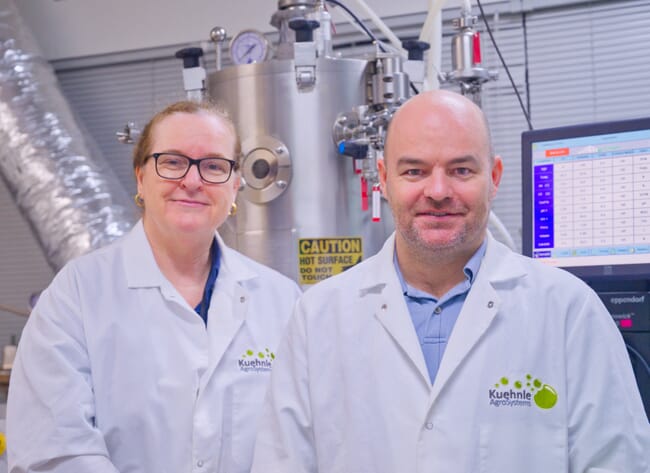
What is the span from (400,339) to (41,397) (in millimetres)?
620

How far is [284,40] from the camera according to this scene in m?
2.23

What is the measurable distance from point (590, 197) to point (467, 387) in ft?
2.17

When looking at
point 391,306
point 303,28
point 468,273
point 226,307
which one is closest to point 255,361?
point 226,307

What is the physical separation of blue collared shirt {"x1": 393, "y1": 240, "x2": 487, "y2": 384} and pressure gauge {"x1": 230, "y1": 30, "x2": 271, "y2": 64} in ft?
3.75

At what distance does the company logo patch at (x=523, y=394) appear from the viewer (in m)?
1.13

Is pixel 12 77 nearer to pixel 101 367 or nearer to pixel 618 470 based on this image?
pixel 101 367

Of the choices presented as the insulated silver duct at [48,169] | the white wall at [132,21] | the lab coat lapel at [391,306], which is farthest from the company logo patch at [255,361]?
the white wall at [132,21]

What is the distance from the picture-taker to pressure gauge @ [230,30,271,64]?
7.18 ft

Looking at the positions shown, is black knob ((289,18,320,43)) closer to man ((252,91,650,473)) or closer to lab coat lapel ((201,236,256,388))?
lab coat lapel ((201,236,256,388))

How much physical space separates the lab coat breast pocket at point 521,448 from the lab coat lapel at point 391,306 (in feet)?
0.40

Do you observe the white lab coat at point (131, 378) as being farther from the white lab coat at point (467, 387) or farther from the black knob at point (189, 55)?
the black knob at point (189, 55)

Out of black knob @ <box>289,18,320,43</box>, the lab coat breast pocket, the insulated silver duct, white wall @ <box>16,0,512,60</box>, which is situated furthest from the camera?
white wall @ <box>16,0,512,60</box>

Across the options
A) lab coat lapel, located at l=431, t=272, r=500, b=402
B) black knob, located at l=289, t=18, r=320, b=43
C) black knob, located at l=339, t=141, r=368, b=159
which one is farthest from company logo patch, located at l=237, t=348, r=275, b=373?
black knob, located at l=289, t=18, r=320, b=43

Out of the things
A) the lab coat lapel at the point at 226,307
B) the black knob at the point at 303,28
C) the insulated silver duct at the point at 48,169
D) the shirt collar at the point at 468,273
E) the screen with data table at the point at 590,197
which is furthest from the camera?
the insulated silver duct at the point at 48,169
